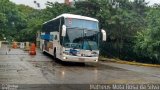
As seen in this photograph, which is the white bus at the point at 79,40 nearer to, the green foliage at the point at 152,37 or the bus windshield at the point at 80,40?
the bus windshield at the point at 80,40

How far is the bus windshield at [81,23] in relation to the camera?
2530 cm

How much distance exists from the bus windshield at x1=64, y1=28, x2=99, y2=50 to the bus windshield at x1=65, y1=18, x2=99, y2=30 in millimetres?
330

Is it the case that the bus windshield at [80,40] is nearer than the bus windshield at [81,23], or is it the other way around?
the bus windshield at [80,40]

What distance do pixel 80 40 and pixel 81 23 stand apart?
4.22ft

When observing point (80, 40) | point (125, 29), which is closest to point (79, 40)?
point (80, 40)

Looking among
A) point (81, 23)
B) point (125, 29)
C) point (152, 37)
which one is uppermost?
point (81, 23)

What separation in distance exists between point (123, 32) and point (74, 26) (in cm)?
1526

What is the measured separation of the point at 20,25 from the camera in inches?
3248

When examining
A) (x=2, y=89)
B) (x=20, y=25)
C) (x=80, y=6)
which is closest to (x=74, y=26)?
(x=2, y=89)

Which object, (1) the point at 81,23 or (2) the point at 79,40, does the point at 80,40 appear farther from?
(1) the point at 81,23

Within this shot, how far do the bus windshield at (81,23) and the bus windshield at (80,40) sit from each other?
13.0 inches

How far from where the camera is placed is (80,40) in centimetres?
2502

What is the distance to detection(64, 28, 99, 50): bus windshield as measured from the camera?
2498 cm

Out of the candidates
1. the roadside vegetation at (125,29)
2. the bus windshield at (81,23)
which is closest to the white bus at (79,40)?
the bus windshield at (81,23)
